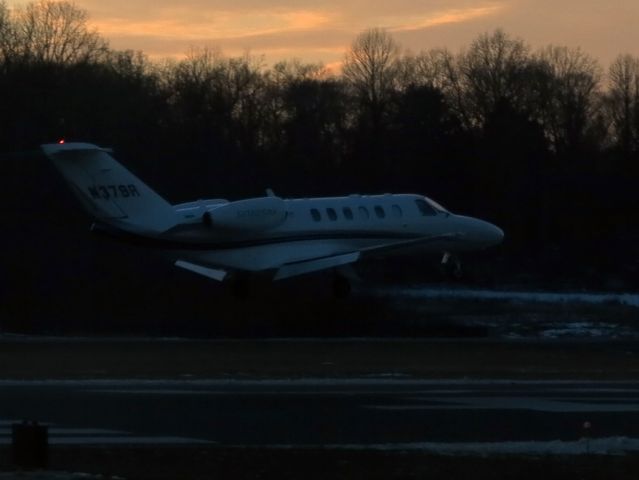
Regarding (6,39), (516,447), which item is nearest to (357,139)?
(6,39)

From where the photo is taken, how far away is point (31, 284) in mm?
47312

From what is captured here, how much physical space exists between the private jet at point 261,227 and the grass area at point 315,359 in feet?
10.5

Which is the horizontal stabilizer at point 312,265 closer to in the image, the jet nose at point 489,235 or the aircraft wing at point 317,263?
the aircraft wing at point 317,263

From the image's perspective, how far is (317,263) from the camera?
136 feet

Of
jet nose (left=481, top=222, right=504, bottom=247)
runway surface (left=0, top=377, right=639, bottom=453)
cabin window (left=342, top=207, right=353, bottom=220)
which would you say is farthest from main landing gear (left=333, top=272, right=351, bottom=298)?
runway surface (left=0, top=377, right=639, bottom=453)

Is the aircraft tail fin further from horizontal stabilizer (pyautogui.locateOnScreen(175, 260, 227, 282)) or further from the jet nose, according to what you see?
the jet nose

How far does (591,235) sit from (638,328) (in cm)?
2722

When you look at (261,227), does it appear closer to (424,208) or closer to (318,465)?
(424,208)

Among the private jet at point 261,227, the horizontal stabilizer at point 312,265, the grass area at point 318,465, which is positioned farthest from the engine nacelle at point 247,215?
the grass area at point 318,465

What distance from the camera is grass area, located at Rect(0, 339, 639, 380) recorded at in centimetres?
2780

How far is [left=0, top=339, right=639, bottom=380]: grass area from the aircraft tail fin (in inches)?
143

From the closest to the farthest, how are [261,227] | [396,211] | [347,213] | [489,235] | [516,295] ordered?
[261,227] < [347,213] < [396,211] < [489,235] < [516,295]

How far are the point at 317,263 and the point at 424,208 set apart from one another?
3.73 metres

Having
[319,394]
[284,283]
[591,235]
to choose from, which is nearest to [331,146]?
[591,235]
